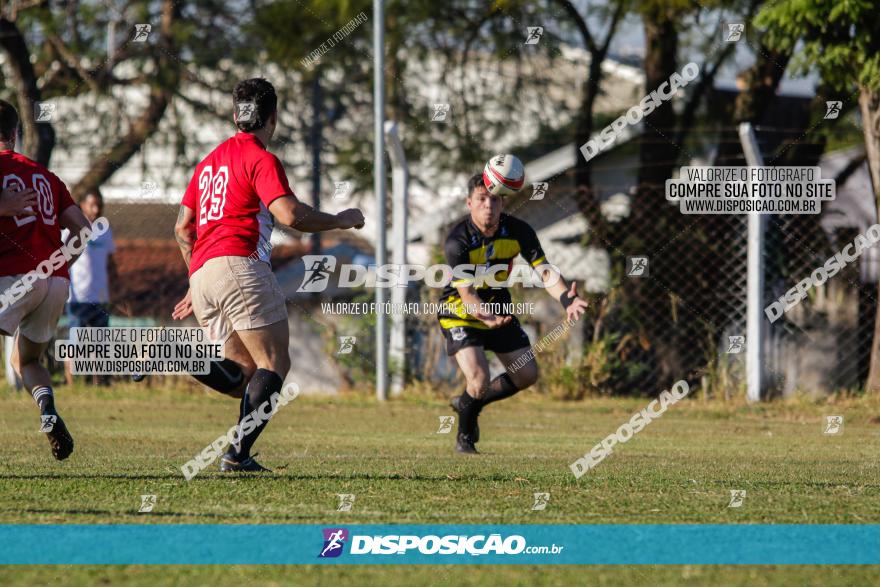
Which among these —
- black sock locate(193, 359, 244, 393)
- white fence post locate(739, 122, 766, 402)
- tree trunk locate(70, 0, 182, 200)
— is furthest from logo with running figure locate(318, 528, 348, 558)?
tree trunk locate(70, 0, 182, 200)

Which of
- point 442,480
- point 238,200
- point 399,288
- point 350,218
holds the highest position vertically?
point 238,200

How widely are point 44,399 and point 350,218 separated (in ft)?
6.92

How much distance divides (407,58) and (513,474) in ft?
51.7

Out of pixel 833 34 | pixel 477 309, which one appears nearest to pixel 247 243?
pixel 477 309

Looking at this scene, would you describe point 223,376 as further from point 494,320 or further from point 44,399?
point 494,320

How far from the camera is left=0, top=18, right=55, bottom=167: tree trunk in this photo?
15961 mm

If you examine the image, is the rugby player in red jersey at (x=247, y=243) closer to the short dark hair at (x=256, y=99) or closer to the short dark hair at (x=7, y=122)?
the short dark hair at (x=256, y=99)

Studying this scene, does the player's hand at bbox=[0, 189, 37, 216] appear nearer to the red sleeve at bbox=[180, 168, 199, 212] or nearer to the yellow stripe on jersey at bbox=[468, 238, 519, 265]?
the red sleeve at bbox=[180, 168, 199, 212]

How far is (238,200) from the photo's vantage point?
665cm

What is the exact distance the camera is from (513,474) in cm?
705

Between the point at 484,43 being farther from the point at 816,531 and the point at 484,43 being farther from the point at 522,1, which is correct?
the point at 816,531

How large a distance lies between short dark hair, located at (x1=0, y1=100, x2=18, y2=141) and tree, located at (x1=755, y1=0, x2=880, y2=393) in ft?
28.8

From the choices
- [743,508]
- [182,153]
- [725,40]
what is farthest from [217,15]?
[743,508]

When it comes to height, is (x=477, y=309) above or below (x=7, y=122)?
below
